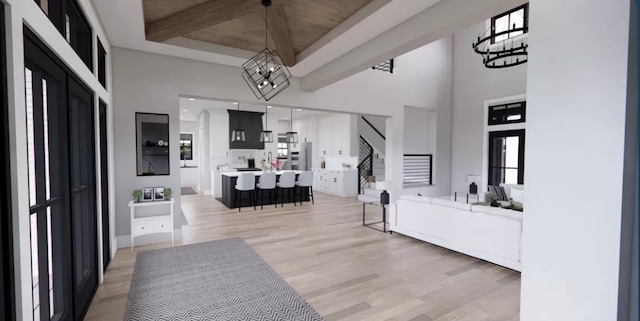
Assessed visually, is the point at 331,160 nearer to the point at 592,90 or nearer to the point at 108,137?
the point at 108,137

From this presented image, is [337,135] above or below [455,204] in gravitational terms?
above

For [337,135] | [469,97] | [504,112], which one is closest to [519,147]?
[504,112]

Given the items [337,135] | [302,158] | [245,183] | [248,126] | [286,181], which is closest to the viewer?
[245,183]

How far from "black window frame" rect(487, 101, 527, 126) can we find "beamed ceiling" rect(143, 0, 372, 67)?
5583 millimetres

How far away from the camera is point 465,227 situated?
4.01 metres

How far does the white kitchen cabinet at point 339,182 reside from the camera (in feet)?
31.1

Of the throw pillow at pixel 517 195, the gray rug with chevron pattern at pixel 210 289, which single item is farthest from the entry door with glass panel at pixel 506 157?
the gray rug with chevron pattern at pixel 210 289

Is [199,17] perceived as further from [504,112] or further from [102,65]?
[504,112]

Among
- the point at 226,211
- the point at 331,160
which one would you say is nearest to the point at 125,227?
the point at 226,211

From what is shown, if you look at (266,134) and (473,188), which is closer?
(473,188)

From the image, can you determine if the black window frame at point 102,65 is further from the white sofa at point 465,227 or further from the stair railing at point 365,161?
the stair railing at point 365,161

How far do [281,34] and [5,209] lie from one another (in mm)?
3583

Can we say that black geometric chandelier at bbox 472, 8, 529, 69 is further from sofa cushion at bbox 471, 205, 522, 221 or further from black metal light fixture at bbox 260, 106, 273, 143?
black metal light fixture at bbox 260, 106, 273, 143

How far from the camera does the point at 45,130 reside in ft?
6.37
